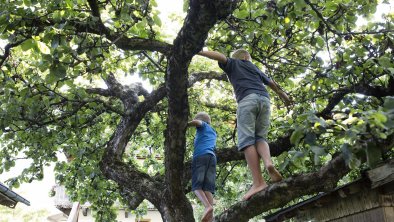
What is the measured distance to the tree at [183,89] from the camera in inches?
166

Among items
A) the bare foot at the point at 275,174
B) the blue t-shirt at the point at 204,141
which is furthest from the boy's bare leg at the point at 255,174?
the blue t-shirt at the point at 204,141

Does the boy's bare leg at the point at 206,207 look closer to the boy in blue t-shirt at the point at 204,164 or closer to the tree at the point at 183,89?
the boy in blue t-shirt at the point at 204,164

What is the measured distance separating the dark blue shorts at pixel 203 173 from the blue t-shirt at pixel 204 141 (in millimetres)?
77

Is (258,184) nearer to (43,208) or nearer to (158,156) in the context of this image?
(158,156)

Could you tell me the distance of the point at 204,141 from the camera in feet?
21.4

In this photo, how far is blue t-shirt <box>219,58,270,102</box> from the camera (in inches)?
207

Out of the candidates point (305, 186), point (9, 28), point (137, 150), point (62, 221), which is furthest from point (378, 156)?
point (62, 221)

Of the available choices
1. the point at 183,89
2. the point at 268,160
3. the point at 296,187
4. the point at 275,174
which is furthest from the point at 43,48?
the point at 296,187

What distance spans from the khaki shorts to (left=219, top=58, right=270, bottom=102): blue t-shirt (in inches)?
4.1

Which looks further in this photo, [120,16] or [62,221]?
[62,221]

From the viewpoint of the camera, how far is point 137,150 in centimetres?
1224

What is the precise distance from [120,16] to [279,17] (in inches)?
80.7

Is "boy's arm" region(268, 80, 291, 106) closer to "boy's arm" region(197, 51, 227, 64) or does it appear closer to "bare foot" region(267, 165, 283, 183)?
"boy's arm" region(197, 51, 227, 64)

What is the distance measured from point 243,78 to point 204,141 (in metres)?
1.55
